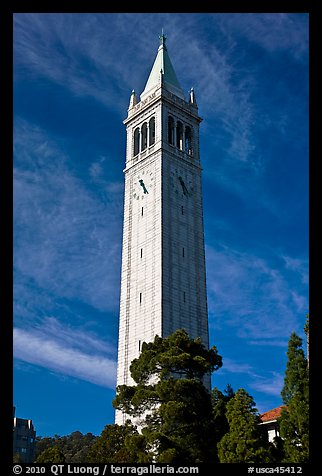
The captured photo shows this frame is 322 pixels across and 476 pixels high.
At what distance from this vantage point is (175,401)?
29406 mm

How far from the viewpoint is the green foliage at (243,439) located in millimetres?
26930

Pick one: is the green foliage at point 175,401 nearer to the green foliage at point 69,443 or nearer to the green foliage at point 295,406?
the green foliage at point 295,406

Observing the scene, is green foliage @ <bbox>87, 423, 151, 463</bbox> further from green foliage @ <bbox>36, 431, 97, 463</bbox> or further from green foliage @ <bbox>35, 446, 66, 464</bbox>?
green foliage @ <bbox>36, 431, 97, 463</bbox>

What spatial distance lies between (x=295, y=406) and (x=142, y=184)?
34.7 meters

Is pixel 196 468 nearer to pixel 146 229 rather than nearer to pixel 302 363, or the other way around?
pixel 302 363

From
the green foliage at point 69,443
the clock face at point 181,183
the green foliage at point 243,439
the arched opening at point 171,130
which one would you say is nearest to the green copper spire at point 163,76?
the arched opening at point 171,130

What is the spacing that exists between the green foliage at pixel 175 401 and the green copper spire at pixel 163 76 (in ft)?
113

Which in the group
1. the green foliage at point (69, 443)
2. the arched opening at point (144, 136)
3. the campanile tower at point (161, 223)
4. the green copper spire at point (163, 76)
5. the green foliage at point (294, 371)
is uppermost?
the green copper spire at point (163, 76)

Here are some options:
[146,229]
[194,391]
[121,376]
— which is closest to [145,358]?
[194,391]

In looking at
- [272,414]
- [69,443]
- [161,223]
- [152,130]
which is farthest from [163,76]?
[69,443]

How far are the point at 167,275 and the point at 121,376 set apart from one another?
9.41 metres

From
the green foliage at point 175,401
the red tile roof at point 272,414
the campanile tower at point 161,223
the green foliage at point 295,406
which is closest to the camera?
the green foliage at point 295,406

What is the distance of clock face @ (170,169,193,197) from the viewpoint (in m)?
56.2

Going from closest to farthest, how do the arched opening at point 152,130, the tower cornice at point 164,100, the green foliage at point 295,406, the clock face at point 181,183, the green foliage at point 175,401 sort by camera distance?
the green foliage at point 295,406
the green foliage at point 175,401
the clock face at point 181,183
the tower cornice at point 164,100
the arched opening at point 152,130
